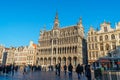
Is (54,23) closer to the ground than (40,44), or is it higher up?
higher up

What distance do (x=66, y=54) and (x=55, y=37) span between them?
11394 millimetres

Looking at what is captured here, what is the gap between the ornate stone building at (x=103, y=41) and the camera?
49.9m

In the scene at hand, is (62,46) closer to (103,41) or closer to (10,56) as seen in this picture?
(103,41)

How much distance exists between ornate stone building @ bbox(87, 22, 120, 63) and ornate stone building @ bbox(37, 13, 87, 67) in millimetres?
6656

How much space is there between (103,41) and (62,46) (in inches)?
795

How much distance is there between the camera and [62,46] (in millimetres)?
65438

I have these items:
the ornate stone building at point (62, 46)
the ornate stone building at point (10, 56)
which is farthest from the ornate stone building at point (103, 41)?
the ornate stone building at point (10, 56)

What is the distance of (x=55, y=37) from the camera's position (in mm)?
69125

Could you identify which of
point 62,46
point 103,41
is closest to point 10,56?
point 62,46

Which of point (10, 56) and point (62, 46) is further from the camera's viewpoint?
point (10, 56)

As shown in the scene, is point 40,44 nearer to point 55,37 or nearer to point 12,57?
point 55,37

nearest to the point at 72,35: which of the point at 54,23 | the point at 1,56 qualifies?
the point at 54,23

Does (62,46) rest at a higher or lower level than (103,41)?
lower

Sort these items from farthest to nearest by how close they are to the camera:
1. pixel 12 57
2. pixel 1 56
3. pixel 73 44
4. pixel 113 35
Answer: pixel 1 56, pixel 12 57, pixel 73 44, pixel 113 35
